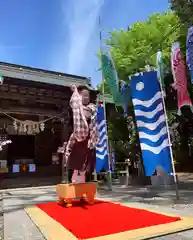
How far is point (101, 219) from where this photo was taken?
4.79m

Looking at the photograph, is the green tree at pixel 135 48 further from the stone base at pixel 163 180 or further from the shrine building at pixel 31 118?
the stone base at pixel 163 180

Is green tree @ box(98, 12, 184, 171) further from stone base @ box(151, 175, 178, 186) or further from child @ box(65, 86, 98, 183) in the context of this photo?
child @ box(65, 86, 98, 183)

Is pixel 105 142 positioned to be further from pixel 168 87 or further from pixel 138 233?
pixel 138 233

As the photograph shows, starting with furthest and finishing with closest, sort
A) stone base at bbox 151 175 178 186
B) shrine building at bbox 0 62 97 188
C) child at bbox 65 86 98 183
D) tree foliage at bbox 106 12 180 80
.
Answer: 1. shrine building at bbox 0 62 97 188
2. tree foliage at bbox 106 12 180 80
3. stone base at bbox 151 175 178 186
4. child at bbox 65 86 98 183

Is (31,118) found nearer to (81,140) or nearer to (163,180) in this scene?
(163,180)

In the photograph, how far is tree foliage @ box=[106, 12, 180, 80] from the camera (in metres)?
11.7

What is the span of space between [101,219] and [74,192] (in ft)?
5.47

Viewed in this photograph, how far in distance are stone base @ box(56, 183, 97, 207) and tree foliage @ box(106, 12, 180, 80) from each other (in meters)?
6.89

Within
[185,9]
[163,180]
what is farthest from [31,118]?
[185,9]

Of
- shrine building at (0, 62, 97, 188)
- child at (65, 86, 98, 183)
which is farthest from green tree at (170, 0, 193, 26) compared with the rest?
shrine building at (0, 62, 97, 188)

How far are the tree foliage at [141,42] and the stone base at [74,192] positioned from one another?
689 centimetres

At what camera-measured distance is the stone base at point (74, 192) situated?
6297 millimetres

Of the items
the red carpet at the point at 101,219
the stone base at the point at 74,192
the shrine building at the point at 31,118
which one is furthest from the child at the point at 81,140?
the shrine building at the point at 31,118

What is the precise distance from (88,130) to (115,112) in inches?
324
